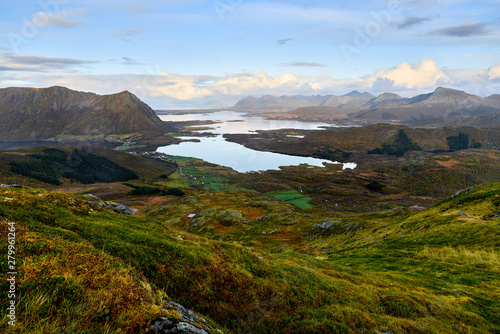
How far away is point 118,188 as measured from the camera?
144 meters

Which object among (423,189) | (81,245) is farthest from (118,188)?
(423,189)

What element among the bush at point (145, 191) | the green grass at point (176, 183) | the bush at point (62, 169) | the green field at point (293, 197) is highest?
the bush at point (62, 169)

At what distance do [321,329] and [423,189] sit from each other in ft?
Result: 683

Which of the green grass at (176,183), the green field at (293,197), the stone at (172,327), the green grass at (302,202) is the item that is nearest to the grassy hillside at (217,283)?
the stone at (172,327)

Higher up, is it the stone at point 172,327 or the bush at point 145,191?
the stone at point 172,327

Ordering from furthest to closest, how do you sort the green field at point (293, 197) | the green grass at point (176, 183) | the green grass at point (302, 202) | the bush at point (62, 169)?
1. the green grass at point (176, 183)
2. the bush at point (62, 169)
3. the green field at point (293, 197)
4. the green grass at point (302, 202)

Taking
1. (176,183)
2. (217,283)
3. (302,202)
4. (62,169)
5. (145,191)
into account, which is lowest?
(302,202)

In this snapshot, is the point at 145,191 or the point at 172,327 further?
the point at 145,191

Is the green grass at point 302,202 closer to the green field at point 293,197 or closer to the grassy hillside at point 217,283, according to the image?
the green field at point 293,197

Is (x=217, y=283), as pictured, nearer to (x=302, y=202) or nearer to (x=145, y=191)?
(x=302, y=202)

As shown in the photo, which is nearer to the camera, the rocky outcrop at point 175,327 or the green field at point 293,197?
the rocky outcrop at point 175,327

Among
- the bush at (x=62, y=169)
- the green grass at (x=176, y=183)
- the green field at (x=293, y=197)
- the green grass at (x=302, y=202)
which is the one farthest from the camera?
the green grass at (x=176, y=183)

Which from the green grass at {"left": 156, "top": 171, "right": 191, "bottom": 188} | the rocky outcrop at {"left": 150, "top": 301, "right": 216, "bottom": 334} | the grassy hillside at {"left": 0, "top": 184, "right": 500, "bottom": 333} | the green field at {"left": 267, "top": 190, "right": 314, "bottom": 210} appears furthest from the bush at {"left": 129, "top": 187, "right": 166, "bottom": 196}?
the rocky outcrop at {"left": 150, "top": 301, "right": 216, "bottom": 334}

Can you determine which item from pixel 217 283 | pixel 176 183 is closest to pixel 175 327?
pixel 217 283
